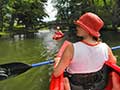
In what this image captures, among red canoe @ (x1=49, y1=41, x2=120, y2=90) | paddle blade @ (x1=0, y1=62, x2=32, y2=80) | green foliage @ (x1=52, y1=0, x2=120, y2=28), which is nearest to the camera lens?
red canoe @ (x1=49, y1=41, x2=120, y2=90)

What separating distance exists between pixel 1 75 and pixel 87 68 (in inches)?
87.9

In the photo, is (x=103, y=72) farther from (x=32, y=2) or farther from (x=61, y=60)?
(x=32, y=2)

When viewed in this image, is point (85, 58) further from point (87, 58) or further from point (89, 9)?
point (89, 9)

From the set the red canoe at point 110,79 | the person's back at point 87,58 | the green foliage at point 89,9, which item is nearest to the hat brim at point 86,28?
the person's back at point 87,58

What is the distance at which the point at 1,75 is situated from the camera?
6.12m

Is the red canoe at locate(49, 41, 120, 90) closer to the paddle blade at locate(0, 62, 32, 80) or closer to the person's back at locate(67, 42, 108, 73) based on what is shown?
the person's back at locate(67, 42, 108, 73)

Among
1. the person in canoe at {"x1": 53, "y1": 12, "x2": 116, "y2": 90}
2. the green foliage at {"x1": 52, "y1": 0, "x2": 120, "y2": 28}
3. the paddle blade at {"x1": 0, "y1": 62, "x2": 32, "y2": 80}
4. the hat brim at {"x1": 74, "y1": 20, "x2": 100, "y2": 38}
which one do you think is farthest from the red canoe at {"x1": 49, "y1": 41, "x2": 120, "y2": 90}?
the green foliage at {"x1": 52, "y1": 0, "x2": 120, "y2": 28}

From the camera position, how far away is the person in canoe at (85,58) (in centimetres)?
420

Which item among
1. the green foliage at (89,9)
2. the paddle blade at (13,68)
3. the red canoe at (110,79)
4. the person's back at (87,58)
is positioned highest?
the person's back at (87,58)

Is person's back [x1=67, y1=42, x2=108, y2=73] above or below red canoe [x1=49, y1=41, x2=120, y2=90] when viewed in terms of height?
above

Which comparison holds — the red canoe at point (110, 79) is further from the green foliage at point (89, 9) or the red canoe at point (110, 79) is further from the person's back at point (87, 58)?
the green foliage at point (89, 9)

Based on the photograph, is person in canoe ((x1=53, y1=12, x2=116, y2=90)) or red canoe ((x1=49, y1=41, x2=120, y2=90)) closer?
person in canoe ((x1=53, y1=12, x2=116, y2=90))

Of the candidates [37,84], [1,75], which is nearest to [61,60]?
[1,75]

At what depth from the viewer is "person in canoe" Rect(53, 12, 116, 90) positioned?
4203 millimetres
